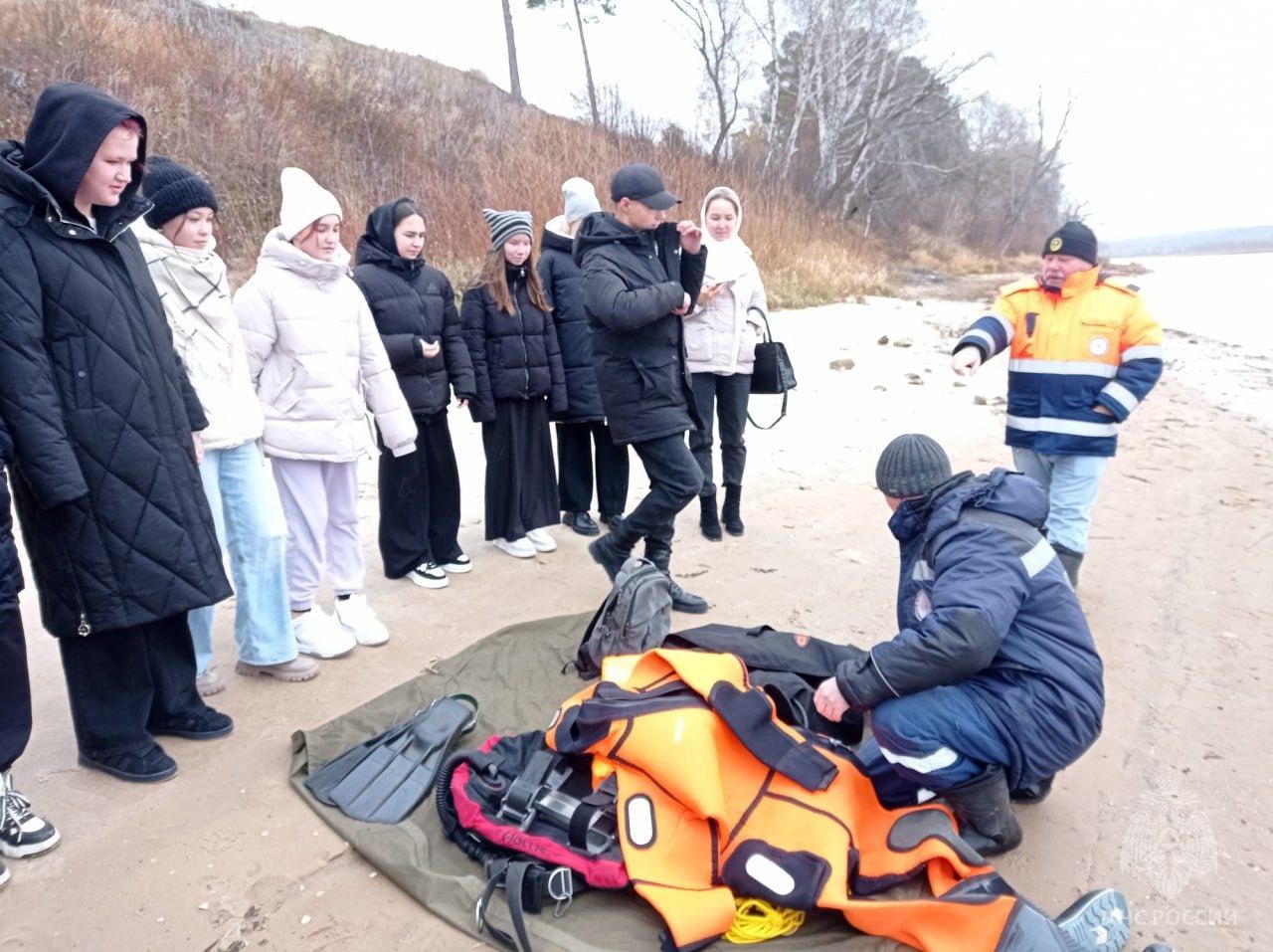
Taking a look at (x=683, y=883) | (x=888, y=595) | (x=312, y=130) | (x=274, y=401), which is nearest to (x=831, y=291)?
(x=312, y=130)

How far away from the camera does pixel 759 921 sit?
220 centimetres

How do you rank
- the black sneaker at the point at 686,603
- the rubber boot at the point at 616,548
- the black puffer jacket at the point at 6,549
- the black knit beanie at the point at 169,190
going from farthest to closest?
the black sneaker at the point at 686,603
the rubber boot at the point at 616,548
the black knit beanie at the point at 169,190
the black puffer jacket at the point at 6,549

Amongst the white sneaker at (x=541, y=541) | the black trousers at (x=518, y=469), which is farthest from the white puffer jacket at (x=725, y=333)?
the white sneaker at (x=541, y=541)

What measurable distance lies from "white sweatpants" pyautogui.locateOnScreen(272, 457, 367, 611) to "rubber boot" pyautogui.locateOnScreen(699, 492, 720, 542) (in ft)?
6.62

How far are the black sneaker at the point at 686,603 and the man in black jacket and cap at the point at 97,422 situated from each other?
201 centimetres

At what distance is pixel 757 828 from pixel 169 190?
2744 mm

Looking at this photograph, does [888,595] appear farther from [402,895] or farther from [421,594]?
[402,895]

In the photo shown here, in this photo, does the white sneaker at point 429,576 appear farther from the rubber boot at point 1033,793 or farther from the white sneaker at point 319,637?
the rubber boot at point 1033,793

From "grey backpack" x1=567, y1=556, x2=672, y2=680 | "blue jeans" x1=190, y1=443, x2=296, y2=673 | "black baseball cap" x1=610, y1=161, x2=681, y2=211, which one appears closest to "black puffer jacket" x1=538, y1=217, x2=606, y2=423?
"black baseball cap" x1=610, y1=161, x2=681, y2=211

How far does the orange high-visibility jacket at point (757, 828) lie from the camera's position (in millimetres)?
2115

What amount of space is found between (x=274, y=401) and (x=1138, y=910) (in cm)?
338

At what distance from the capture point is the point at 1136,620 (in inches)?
167

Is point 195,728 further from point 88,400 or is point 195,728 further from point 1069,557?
point 1069,557

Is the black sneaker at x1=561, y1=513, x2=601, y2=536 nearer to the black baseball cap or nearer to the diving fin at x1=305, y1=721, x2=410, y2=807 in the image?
the black baseball cap
